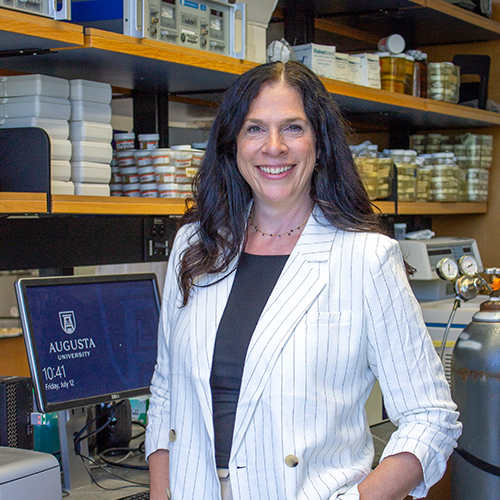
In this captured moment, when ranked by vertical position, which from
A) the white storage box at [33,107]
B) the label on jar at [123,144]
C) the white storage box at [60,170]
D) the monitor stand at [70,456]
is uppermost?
the white storage box at [33,107]

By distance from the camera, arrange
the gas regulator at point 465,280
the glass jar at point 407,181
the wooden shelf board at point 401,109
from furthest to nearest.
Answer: the glass jar at point 407,181
the wooden shelf board at point 401,109
the gas regulator at point 465,280

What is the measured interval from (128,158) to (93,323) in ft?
1.73

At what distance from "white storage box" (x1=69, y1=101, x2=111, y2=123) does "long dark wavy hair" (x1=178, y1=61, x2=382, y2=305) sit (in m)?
0.48

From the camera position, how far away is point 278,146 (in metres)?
1.31

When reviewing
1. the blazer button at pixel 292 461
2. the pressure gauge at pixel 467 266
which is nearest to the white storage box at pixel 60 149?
the blazer button at pixel 292 461

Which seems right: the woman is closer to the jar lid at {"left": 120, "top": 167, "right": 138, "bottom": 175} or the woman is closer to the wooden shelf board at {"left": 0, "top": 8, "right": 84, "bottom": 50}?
the wooden shelf board at {"left": 0, "top": 8, "right": 84, "bottom": 50}

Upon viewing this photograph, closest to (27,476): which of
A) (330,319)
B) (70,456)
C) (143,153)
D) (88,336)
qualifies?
(70,456)

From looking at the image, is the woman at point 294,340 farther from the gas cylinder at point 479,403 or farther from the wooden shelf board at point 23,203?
the gas cylinder at point 479,403

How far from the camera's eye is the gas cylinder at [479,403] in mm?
2107

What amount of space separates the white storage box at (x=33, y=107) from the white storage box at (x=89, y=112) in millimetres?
40

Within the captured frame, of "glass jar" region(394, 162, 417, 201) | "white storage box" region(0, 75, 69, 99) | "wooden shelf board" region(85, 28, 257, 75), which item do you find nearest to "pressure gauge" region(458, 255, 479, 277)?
"glass jar" region(394, 162, 417, 201)

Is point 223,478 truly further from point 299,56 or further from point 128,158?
point 299,56

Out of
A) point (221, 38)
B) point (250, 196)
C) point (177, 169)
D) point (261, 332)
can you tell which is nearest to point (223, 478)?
point (261, 332)

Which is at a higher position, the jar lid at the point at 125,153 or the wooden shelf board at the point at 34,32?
the wooden shelf board at the point at 34,32
